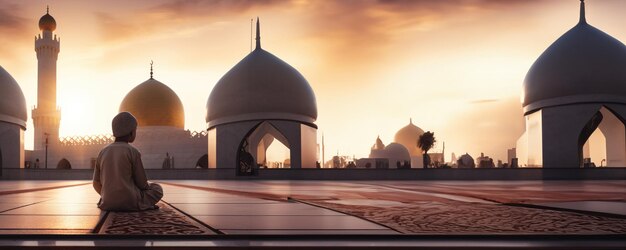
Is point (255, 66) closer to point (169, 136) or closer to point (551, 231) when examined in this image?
point (169, 136)

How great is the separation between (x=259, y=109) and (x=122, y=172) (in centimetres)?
2330

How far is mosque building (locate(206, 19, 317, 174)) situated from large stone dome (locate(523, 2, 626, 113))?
1149 centimetres

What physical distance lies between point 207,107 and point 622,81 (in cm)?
2054

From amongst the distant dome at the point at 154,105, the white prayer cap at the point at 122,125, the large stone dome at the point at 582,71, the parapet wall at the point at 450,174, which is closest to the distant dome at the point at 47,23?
the distant dome at the point at 154,105

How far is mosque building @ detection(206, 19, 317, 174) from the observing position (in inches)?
1139

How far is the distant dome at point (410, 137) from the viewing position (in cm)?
6197

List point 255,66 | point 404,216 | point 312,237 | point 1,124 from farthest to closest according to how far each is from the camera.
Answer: point 1,124
point 255,66
point 404,216
point 312,237

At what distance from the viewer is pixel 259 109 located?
28906 millimetres

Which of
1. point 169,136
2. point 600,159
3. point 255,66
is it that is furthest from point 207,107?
point 600,159

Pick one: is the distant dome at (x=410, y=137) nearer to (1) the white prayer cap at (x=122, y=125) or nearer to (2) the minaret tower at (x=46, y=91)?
(2) the minaret tower at (x=46, y=91)

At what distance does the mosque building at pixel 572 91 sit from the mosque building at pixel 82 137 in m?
22.0

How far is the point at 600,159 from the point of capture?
32469mm

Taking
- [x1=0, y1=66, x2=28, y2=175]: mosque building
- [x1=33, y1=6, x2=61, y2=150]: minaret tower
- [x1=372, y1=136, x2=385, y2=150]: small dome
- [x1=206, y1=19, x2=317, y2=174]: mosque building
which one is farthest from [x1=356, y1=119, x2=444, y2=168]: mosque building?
[x1=0, y1=66, x2=28, y2=175]: mosque building

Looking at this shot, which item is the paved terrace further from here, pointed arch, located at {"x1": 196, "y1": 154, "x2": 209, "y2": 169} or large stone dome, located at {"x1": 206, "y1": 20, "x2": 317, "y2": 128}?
pointed arch, located at {"x1": 196, "y1": 154, "x2": 209, "y2": 169}
